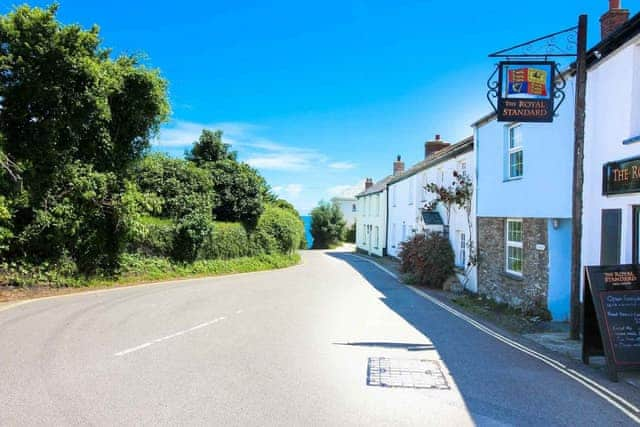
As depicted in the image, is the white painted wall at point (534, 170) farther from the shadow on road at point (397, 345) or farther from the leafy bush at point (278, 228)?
the leafy bush at point (278, 228)

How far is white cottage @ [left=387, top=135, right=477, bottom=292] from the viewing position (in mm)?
15750

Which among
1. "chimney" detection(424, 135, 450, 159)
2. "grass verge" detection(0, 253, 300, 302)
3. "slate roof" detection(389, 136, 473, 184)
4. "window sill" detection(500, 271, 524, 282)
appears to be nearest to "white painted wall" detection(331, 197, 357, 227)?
"slate roof" detection(389, 136, 473, 184)

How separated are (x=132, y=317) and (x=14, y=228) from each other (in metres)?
5.70

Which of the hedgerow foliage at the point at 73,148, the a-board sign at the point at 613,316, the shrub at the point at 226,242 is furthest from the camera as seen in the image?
the shrub at the point at 226,242

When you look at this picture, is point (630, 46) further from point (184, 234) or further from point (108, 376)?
point (184, 234)

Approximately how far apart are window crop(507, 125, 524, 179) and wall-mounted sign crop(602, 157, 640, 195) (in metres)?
3.42

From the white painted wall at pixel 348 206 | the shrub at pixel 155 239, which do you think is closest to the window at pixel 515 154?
the shrub at pixel 155 239

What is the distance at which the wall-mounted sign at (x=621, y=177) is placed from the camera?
7173 millimetres

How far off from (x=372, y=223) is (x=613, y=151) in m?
29.8

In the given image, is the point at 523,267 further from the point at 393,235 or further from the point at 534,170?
the point at 393,235

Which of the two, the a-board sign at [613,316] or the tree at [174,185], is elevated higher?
the tree at [174,185]

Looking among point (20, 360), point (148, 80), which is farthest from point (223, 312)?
point (148, 80)

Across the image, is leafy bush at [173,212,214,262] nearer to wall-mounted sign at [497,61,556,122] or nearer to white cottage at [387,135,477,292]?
white cottage at [387,135,477,292]

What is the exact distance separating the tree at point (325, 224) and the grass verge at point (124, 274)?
25.3 meters
